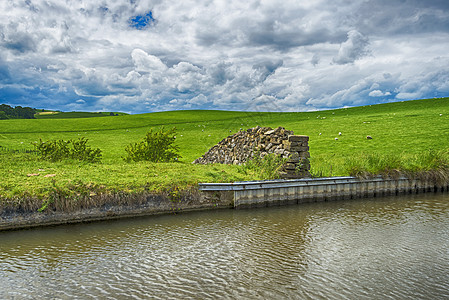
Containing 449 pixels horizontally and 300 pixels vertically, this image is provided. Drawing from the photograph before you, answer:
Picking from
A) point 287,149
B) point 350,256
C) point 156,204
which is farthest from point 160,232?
point 287,149

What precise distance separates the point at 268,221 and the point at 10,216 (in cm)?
822

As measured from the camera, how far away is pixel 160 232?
10.1 m

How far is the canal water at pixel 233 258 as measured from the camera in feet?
21.2

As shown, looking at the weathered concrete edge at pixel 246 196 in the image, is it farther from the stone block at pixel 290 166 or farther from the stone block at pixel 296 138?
the stone block at pixel 296 138

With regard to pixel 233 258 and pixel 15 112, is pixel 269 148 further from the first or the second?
pixel 15 112

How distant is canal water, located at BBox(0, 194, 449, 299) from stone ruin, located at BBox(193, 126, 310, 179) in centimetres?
343

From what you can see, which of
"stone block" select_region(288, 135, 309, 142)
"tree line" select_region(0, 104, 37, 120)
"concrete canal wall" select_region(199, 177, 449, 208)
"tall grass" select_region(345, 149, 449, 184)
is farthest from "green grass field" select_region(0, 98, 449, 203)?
"tree line" select_region(0, 104, 37, 120)

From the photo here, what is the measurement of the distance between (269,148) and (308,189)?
340 centimetres

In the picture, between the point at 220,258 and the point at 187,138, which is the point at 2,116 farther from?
the point at 220,258

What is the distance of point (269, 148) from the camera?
17.2 metres

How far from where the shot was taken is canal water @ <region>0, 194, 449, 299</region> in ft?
21.2

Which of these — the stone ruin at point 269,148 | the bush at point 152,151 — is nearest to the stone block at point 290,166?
the stone ruin at point 269,148

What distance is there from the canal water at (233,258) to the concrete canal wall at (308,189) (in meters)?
1.20

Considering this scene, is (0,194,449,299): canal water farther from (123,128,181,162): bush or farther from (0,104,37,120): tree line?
(0,104,37,120): tree line
